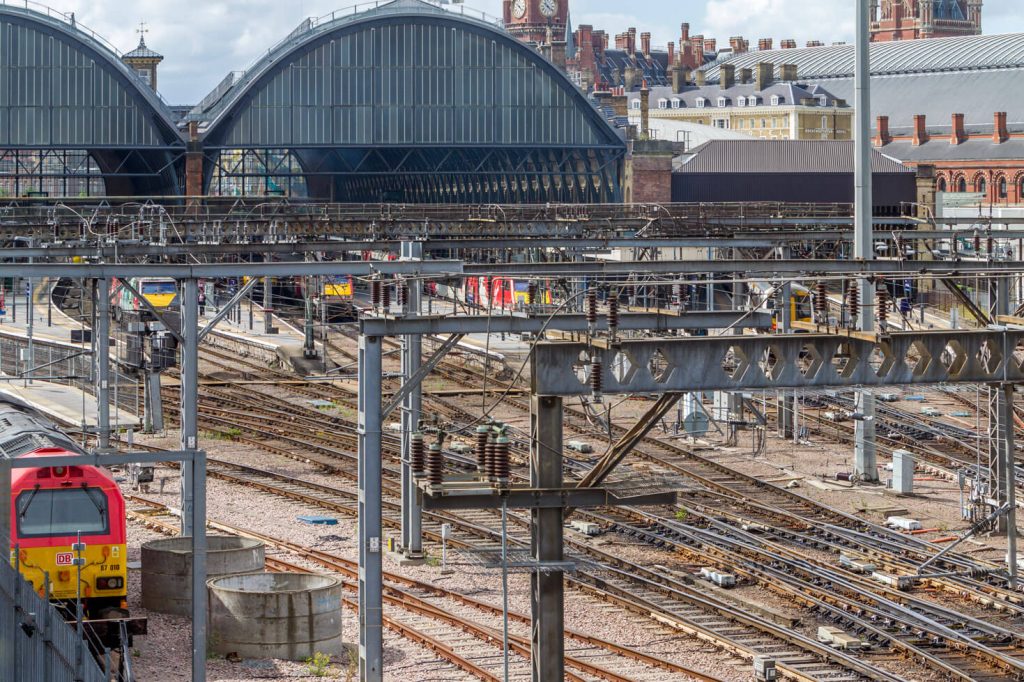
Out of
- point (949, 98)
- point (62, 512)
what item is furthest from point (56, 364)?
point (949, 98)

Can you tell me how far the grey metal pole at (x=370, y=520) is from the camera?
1866cm

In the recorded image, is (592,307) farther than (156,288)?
No

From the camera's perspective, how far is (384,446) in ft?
127

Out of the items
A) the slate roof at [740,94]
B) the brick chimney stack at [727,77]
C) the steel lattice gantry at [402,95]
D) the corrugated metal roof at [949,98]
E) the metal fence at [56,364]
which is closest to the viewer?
the metal fence at [56,364]

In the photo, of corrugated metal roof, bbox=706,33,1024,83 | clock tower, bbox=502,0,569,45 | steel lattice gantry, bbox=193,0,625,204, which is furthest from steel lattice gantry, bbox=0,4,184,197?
clock tower, bbox=502,0,569,45

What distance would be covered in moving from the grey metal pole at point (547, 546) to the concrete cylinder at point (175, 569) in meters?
7.18

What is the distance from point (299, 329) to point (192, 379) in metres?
35.4

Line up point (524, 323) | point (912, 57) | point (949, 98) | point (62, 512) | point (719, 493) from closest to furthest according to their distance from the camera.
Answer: point (524, 323) < point (62, 512) < point (719, 493) < point (949, 98) < point (912, 57)

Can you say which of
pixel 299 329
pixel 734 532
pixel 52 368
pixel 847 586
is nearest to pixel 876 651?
pixel 847 586

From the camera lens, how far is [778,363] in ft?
60.4

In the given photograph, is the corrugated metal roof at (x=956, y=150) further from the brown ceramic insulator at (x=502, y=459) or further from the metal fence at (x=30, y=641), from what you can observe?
the metal fence at (x=30, y=641)

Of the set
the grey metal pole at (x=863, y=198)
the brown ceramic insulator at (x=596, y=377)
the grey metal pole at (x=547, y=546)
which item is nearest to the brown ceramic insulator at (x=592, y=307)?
the brown ceramic insulator at (x=596, y=377)

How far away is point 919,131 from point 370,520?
10216 centimetres

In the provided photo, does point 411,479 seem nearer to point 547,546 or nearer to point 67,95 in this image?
point 547,546
